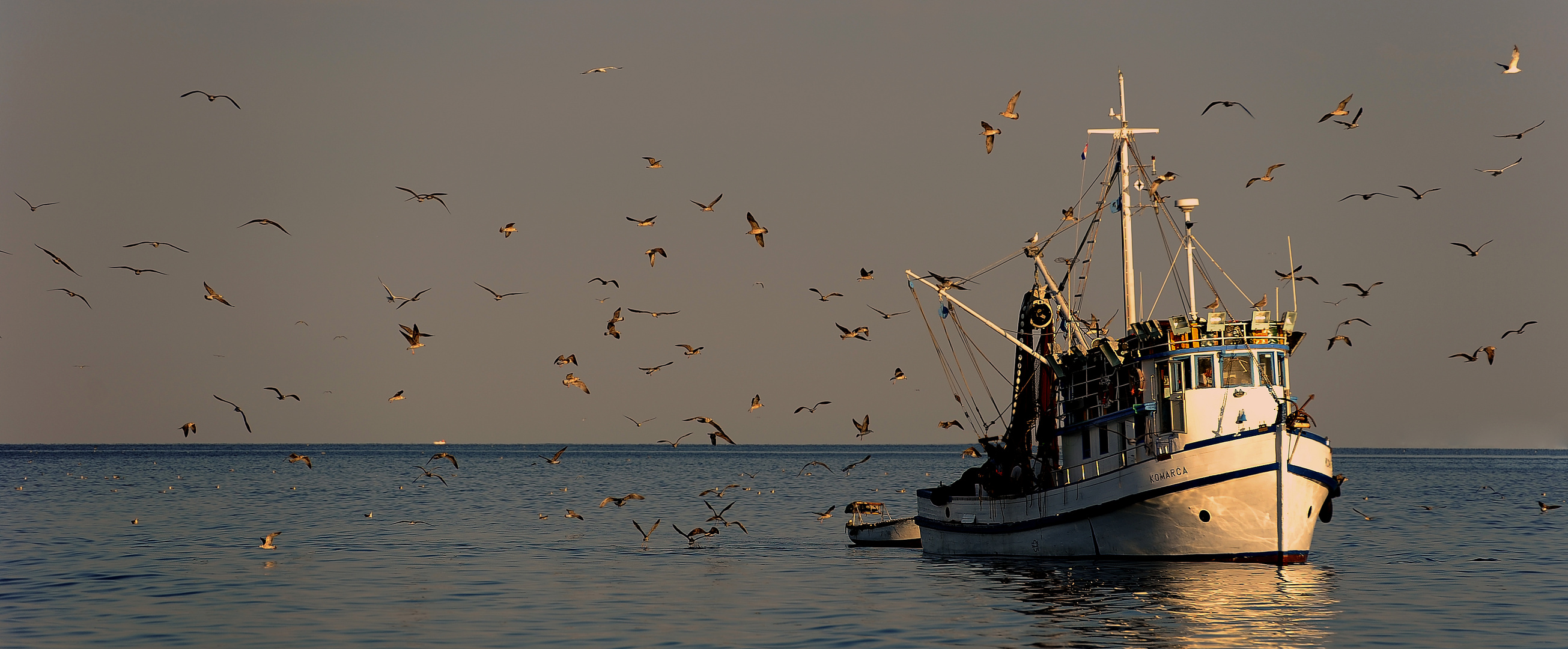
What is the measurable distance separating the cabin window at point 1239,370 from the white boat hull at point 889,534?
16.9 metres

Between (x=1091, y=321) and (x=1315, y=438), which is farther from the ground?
(x=1091, y=321)

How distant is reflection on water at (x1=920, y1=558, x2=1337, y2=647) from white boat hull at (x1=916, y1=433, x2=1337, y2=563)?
566 mm

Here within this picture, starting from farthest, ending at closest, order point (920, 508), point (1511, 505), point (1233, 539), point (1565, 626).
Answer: point (1511, 505) → point (920, 508) → point (1233, 539) → point (1565, 626)

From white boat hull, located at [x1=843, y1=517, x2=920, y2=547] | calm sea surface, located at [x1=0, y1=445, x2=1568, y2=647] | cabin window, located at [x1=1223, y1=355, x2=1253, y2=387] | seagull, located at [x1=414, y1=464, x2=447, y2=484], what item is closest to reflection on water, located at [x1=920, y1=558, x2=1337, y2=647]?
calm sea surface, located at [x1=0, y1=445, x2=1568, y2=647]

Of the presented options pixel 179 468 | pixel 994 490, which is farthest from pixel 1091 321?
pixel 179 468

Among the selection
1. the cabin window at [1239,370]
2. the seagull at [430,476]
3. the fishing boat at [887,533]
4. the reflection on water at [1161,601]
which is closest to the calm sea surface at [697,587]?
the reflection on water at [1161,601]

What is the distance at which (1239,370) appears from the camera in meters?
39.1

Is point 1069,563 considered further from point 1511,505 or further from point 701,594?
point 1511,505

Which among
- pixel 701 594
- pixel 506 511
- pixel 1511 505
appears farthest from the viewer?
pixel 1511 505

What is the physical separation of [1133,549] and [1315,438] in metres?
6.09

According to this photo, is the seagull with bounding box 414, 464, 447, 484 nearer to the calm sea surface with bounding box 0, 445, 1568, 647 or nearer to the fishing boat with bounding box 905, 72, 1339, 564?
the calm sea surface with bounding box 0, 445, 1568, 647

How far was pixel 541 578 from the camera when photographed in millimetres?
39375

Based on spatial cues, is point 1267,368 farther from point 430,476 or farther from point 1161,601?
point 430,476

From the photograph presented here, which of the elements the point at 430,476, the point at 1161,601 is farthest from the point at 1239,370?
the point at 430,476
